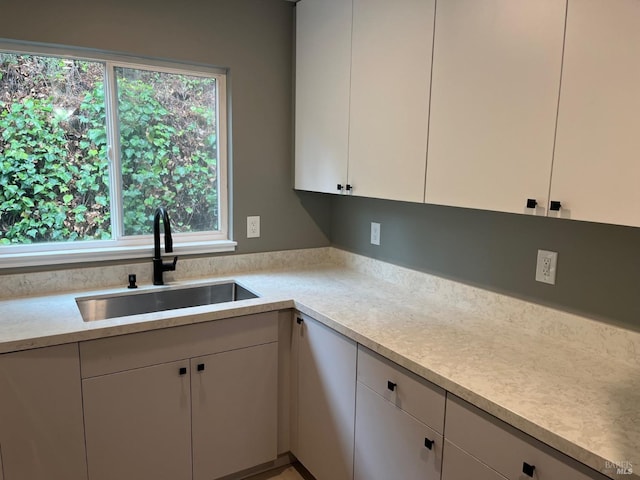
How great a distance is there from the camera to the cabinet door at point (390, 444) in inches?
60.3

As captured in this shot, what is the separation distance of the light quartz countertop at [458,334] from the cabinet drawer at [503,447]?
0.03 metres

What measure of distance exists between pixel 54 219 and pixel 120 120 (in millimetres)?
565

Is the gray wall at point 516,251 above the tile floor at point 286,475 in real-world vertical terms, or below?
above

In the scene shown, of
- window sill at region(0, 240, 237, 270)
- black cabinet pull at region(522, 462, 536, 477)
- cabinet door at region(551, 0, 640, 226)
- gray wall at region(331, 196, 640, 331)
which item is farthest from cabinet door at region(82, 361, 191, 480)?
cabinet door at region(551, 0, 640, 226)

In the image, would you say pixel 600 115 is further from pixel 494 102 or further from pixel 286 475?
pixel 286 475

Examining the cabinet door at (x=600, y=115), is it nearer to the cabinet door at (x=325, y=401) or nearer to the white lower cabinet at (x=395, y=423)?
the white lower cabinet at (x=395, y=423)

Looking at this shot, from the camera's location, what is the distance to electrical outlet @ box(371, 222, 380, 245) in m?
2.60

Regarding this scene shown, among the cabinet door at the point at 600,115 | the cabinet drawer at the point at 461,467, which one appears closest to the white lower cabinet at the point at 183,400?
the cabinet drawer at the point at 461,467

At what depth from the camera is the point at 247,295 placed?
246 centimetres

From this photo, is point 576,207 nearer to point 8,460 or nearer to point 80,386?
point 80,386

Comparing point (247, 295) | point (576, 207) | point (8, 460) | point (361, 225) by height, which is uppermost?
point (576, 207)

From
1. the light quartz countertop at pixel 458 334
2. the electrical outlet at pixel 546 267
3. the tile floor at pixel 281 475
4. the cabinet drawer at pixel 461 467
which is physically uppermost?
the electrical outlet at pixel 546 267

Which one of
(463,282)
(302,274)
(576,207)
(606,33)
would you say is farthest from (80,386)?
(606,33)

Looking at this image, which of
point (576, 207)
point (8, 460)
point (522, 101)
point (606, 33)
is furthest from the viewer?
point (8, 460)
